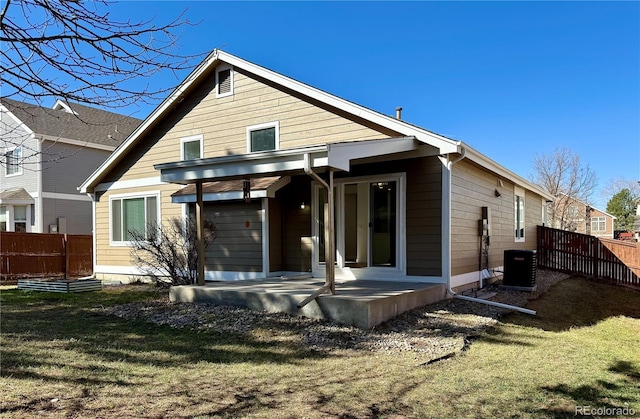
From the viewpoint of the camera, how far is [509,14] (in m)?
10.9

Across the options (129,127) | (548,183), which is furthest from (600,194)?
(129,127)

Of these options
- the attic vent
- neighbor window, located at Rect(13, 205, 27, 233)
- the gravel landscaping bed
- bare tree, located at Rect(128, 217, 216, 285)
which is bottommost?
the gravel landscaping bed

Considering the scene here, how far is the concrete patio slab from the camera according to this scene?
6082 mm

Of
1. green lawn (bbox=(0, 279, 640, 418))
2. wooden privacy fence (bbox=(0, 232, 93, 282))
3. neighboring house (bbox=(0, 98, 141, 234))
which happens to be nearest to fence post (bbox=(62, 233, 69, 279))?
wooden privacy fence (bbox=(0, 232, 93, 282))

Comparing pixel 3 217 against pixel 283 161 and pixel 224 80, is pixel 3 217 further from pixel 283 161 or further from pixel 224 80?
pixel 283 161

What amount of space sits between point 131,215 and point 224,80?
4.75 metres

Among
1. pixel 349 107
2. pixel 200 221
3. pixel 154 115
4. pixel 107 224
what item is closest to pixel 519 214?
pixel 349 107

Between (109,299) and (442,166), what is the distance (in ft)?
23.6

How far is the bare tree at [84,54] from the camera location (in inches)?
129

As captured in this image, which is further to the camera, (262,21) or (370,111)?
(370,111)

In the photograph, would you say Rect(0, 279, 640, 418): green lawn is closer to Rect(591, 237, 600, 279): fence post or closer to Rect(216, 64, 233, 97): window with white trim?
Rect(216, 64, 233, 97): window with white trim

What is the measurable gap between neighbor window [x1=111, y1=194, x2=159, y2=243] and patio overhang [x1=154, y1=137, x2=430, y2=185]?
4.35m

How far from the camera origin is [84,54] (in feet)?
11.7

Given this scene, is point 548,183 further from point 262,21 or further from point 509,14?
point 262,21
